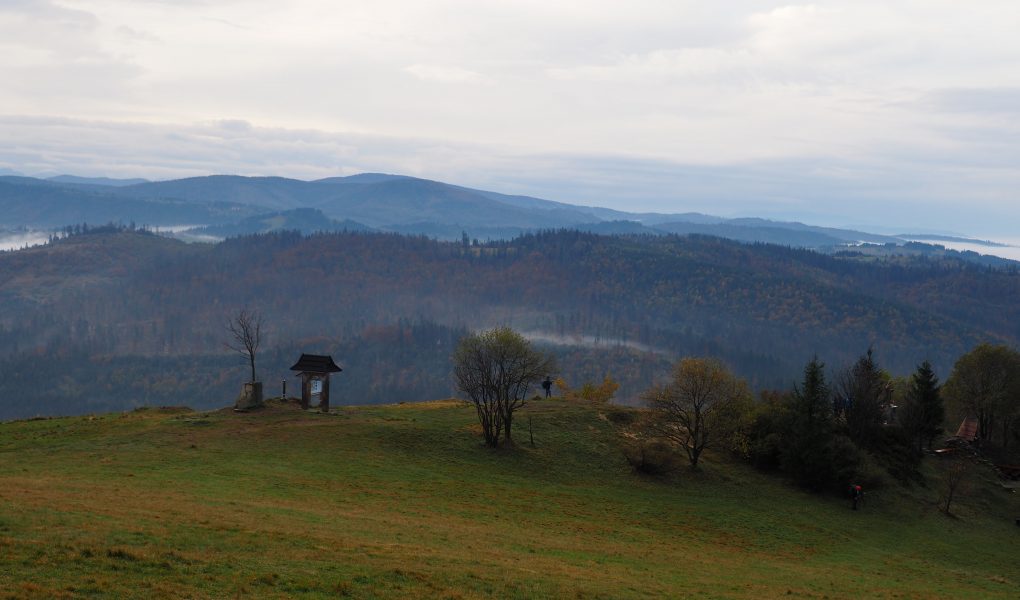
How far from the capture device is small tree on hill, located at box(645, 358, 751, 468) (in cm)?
6147

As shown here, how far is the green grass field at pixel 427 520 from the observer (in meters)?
22.8

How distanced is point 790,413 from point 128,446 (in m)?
52.3

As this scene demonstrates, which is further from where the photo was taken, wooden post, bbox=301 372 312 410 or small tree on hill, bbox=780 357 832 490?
wooden post, bbox=301 372 312 410

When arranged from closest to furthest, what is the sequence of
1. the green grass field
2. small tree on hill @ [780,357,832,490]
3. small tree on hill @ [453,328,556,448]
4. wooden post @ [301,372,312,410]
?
the green grass field < small tree on hill @ [453,328,556,448] < small tree on hill @ [780,357,832,490] < wooden post @ [301,372,312,410]

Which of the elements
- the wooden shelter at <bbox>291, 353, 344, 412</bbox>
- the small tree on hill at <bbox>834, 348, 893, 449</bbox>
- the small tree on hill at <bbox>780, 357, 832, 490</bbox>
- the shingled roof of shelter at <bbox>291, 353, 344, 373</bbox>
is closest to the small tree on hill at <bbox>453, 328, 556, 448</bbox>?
the shingled roof of shelter at <bbox>291, 353, 344, 373</bbox>

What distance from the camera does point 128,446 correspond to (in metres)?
46.5

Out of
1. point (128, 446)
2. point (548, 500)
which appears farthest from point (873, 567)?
point (128, 446)

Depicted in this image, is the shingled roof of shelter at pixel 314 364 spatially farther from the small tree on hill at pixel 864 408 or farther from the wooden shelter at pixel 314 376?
the small tree on hill at pixel 864 408

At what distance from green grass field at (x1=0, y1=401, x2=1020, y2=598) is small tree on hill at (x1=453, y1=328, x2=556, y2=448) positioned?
2129 mm

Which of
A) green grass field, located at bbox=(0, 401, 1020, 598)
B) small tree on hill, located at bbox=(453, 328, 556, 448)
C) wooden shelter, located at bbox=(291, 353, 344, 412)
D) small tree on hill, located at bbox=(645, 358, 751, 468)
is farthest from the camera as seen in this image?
wooden shelter, located at bbox=(291, 353, 344, 412)

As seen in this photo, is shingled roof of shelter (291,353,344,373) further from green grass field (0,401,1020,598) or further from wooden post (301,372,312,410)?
green grass field (0,401,1020,598)

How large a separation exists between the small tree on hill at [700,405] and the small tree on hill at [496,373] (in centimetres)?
1153

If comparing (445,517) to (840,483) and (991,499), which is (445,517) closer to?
(840,483)

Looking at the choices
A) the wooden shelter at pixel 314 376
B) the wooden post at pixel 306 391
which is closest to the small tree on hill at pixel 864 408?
the wooden shelter at pixel 314 376
